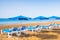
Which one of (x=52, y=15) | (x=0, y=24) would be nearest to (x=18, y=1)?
(x=0, y=24)

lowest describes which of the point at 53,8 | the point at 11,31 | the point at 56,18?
the point at 11,31

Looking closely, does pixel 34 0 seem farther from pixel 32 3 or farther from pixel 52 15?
pixel 52 15

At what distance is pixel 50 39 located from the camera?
160 cm

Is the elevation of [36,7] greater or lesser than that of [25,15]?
greater

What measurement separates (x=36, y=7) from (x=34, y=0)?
0.10 m

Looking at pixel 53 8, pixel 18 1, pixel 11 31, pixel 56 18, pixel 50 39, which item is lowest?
pixel 50 39

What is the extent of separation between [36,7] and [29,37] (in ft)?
1.36

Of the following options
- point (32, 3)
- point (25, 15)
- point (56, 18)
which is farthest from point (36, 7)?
point (56, 18)

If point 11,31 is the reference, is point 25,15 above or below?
above

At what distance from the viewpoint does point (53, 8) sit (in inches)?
65.9

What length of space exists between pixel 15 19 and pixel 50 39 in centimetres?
53

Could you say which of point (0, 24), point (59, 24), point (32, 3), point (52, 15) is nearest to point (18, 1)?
point (32, 3)

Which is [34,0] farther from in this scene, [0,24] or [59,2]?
[0,24]

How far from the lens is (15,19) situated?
1.63 m
